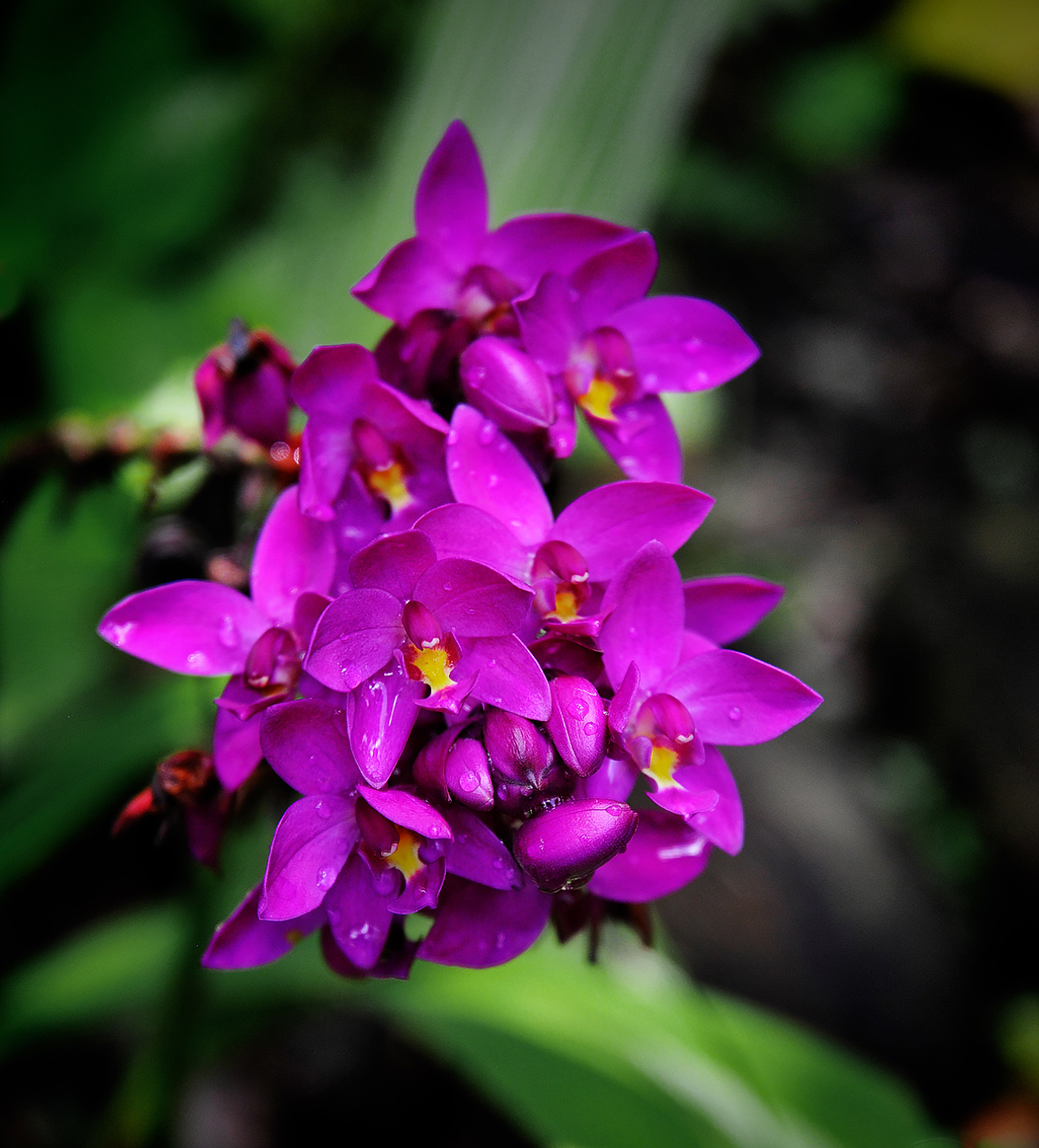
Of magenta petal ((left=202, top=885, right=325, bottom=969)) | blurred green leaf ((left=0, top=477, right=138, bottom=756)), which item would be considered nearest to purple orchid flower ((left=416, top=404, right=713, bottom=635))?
magenta petal ((left=202, top=885, right=325, bottom=969))

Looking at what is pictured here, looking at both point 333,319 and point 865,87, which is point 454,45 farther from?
point 865,87

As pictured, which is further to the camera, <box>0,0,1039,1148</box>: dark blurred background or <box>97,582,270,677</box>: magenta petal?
<box>0,0,1039,1148</box>: dark blurred background

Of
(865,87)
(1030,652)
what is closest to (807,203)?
(865,87)

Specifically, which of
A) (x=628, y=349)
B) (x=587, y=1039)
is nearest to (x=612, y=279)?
(x=628, y=349)

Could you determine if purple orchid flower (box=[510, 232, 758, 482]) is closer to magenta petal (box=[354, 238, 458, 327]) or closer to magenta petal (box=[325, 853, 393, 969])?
magenta petal (box=[354, 238, 458, 327])

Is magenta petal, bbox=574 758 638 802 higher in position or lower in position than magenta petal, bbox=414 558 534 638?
lower

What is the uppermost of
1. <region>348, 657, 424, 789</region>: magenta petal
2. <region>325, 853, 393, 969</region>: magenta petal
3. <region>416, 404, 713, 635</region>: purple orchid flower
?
<region>416, 404, 713, 635</region>: purple orchid flower
